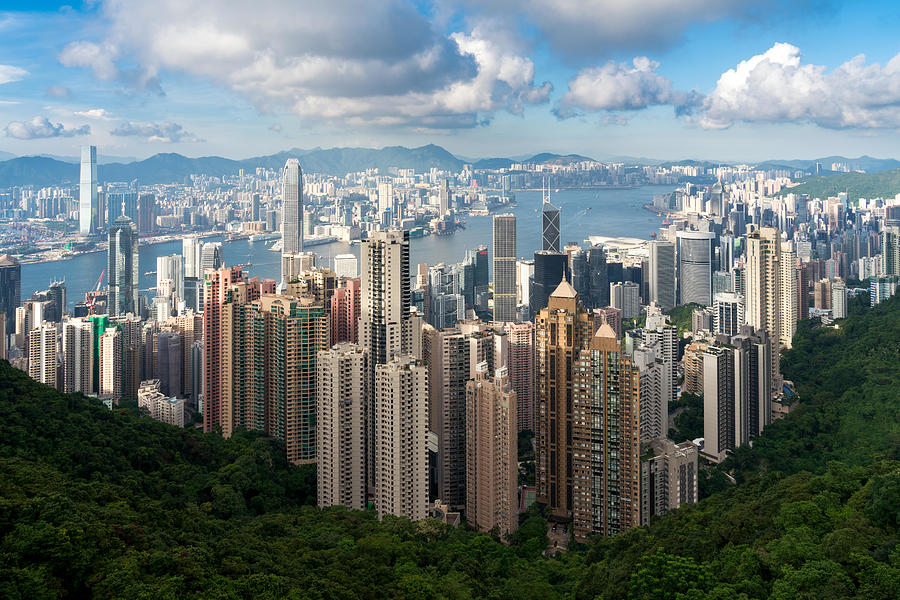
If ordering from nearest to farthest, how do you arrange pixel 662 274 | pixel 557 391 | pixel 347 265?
1. pixel 557 391
2. pixel 347 265
3. pixel 662 274

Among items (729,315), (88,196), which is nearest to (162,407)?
(729,315)

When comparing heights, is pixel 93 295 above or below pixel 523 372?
above

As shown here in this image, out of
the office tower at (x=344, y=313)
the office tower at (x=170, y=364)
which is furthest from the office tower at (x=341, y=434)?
the office tower at (x=170, y=364)

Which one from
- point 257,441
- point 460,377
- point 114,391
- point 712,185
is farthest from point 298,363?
point 712,185

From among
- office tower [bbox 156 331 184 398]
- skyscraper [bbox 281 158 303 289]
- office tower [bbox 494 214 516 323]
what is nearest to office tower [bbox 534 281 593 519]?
office tower [bbox 156 331 184 398]

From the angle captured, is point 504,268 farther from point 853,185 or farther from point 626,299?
point 853,185

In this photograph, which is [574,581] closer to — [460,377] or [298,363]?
[460,377]

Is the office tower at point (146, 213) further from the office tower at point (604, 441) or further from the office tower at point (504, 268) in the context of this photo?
the office tower at point (604, 441)
